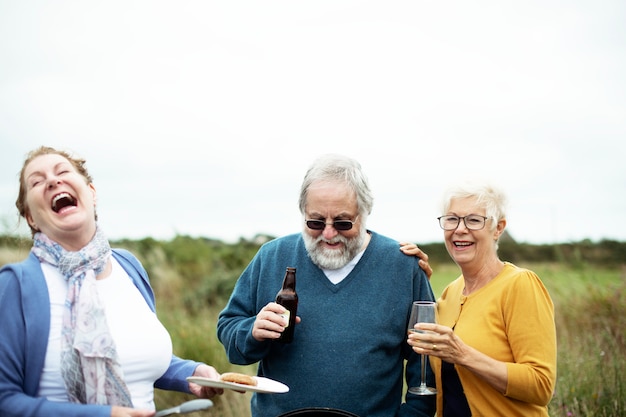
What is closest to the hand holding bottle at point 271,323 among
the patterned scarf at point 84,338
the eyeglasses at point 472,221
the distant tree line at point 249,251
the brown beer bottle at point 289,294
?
the brown beer bottle at point 289,294

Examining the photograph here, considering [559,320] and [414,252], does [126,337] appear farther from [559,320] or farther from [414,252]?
[559,320]

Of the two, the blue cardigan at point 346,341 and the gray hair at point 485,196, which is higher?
the gray hair at point 485,196

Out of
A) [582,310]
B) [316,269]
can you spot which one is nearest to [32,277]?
[316,269]

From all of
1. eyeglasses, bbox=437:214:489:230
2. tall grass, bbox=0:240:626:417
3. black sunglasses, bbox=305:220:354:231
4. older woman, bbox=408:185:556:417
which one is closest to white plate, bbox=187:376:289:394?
older woman, bbox=408:185:556:417

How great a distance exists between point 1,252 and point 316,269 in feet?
37.2

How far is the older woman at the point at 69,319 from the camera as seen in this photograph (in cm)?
276

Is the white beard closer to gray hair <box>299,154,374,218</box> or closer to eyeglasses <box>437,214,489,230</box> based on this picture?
gray hair <box>299,154,374,218</box>

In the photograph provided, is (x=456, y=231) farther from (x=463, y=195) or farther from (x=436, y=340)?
(x=436, y=340)

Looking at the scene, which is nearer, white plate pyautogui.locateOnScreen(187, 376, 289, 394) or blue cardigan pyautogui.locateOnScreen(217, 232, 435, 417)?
white plate pyautogui.locateOnScreen(187, 376, 289, 394)

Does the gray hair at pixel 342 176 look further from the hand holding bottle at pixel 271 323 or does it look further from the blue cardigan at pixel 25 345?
the blue cardigan at pixel 25 345

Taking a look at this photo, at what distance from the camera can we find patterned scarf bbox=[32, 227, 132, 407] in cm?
283

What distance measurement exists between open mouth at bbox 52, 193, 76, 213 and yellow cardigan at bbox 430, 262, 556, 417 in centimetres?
224

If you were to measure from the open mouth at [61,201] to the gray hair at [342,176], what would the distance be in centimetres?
140

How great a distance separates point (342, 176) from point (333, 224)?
0.97 feet
